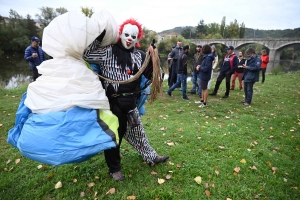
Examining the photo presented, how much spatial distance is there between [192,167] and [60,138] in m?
2.31

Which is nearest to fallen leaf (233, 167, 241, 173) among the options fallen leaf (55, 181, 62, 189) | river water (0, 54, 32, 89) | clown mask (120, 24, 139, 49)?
clown mask (120, 24, 139, 49)

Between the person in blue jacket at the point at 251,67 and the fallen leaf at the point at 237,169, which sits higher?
the person in blue jacket at the point at 251,67

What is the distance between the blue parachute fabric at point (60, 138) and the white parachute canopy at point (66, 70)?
0.11 meters

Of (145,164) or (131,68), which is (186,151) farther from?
(131,68)

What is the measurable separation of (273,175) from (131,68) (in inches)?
116

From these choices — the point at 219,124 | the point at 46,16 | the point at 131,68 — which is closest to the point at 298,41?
the point at 219,124

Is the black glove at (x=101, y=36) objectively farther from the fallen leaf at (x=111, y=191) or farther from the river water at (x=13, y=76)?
the river water at (x=13, y=76)

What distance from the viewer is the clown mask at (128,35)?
102 inches

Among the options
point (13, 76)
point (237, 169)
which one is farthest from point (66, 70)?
point (13, 76)

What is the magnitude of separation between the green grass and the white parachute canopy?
1.41 meters

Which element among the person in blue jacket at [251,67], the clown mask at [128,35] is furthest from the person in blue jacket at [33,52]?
the person in blue jacket at [251,67]

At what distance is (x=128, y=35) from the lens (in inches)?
103

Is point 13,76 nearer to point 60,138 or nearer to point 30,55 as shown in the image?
point 30,55

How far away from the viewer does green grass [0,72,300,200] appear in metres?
2.81
